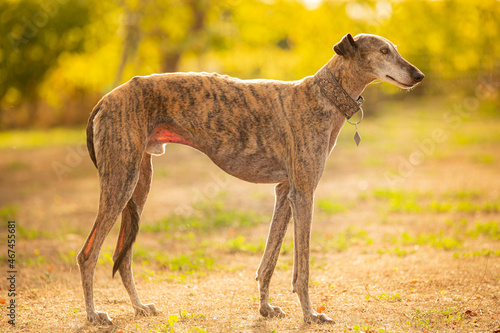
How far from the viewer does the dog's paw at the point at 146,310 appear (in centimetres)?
494

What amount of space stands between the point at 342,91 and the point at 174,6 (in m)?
17.3

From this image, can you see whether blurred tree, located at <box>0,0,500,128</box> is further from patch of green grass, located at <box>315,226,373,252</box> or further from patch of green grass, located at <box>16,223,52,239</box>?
patch of green grass, located at <box>315,226,373,252</box>

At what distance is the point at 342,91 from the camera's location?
15.6 ft

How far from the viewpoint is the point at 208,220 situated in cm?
973

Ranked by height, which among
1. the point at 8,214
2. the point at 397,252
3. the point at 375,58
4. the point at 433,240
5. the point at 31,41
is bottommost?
the point at 8,214

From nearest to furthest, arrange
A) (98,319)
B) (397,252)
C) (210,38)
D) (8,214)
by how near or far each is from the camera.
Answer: (98,319), (397,252), (8,214), (210,38)

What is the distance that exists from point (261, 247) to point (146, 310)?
313cm

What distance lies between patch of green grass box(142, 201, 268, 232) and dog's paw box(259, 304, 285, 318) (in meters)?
4.00

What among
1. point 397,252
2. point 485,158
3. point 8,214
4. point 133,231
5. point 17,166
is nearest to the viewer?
point 133,231

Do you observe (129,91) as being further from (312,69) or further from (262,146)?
(312,69)

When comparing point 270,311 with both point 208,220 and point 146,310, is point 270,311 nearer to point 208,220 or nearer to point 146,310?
point 146,310

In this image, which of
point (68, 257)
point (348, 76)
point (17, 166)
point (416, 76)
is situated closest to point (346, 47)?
point (348, 76)

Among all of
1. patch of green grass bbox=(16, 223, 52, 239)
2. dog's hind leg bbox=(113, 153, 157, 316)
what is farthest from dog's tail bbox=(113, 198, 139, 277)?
patch of green grass bbox=(16, 223, 52, 239)

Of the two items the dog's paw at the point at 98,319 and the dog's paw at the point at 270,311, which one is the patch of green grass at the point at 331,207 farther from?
the dog's paw at the point at 98,319
